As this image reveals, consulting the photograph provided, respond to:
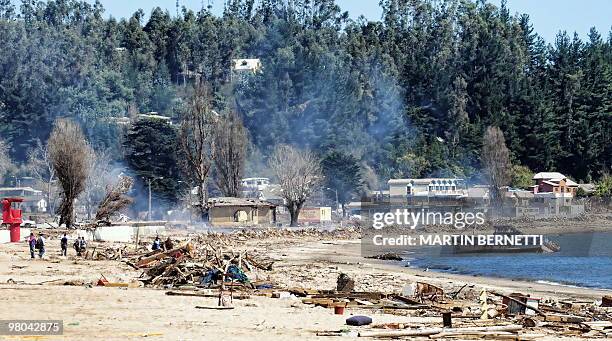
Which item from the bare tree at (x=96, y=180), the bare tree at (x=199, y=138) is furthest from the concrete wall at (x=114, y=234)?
the bare tree at (x=96, y=180)

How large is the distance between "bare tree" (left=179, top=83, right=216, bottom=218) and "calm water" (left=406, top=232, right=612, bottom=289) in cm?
2101

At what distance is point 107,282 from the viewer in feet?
92.4

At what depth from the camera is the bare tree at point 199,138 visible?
3214 inches

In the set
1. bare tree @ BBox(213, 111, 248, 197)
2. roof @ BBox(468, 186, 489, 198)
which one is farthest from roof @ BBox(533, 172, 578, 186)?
bare tree @ BBox(213, 111, 248, 197)

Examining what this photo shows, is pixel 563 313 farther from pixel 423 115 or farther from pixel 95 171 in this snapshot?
pixel 423 115

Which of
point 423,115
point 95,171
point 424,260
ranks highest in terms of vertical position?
point 423,115

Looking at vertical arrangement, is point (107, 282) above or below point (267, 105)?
below

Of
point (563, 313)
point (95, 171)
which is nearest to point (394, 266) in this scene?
point (563, 313)

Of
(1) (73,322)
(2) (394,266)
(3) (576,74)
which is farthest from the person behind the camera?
(3) (576,74)

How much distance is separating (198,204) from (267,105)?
34.7 m

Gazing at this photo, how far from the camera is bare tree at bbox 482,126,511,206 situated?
357ft

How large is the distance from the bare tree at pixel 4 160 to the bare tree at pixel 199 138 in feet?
113

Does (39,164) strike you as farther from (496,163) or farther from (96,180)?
(496,163)

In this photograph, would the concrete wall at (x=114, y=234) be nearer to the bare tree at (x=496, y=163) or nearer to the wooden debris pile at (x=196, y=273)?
the wooden debris pile at (x=196, y=273)
